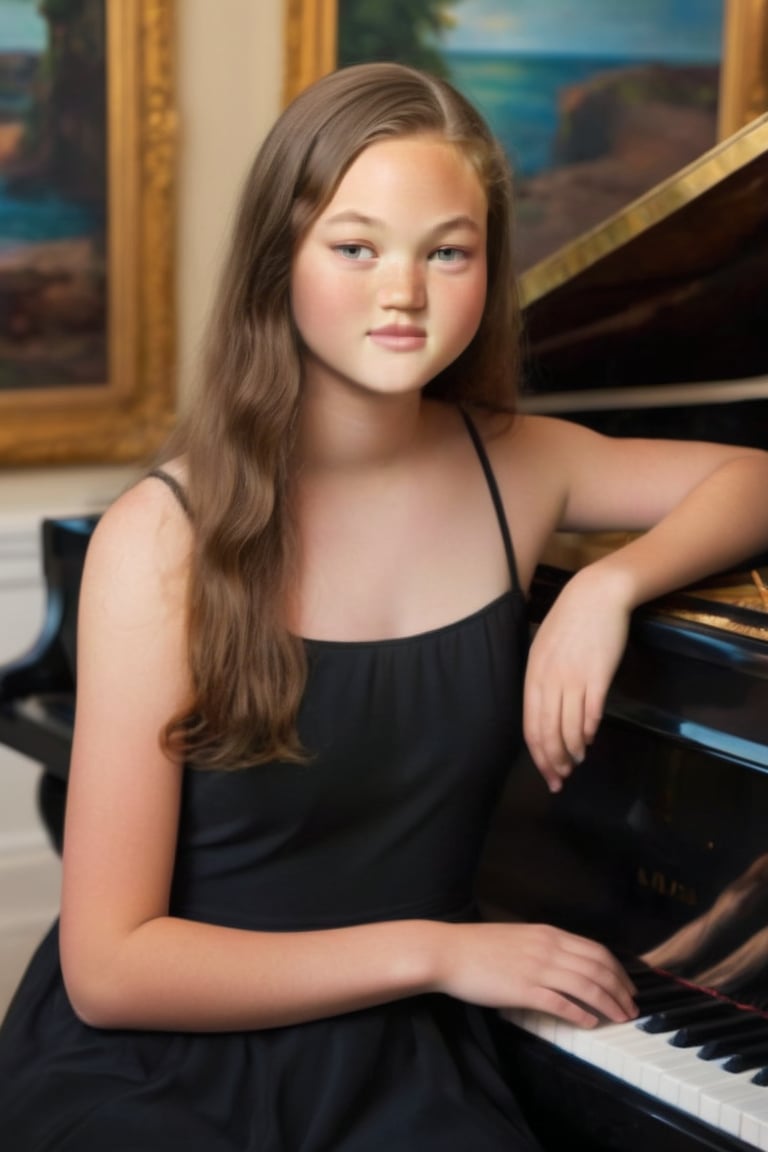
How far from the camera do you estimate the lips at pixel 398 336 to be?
154cm

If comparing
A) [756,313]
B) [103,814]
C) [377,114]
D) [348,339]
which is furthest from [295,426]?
[756,313]

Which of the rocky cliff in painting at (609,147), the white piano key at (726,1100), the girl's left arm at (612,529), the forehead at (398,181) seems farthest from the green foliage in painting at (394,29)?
the white piano key at (726,1100)

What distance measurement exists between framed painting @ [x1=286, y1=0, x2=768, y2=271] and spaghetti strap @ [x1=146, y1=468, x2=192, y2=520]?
229cm

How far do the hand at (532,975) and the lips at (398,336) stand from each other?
55cm

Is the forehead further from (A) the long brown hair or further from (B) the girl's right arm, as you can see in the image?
(B) the girl's right arm

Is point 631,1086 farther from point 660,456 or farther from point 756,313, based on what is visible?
point 756,313

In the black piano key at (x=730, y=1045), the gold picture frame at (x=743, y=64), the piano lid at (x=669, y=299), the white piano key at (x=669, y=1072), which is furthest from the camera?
the gold picture frame at (x=743, y=64)

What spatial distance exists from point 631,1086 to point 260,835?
43 centimetres

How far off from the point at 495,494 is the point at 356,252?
382mm

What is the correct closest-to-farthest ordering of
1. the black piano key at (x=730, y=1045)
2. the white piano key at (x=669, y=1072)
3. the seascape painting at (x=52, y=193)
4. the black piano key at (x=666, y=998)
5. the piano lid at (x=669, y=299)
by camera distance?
1. the white piano key at (x=669, y=1072)
2. the black piano key at (x=730, y=1045)
3. the black piano key at (x=666, y=998)
4. the piano lid at (x=669, y=299)
5. the seascape painting at (x=52, y=193)

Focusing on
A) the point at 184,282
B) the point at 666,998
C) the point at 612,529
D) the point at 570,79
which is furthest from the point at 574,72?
the point at 666,998

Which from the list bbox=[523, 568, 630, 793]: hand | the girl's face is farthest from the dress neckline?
the girl's face

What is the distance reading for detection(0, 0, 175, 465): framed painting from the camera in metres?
3.50

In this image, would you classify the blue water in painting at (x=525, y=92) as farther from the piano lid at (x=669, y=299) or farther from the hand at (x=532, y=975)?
the hand at (x=532, y=975)
